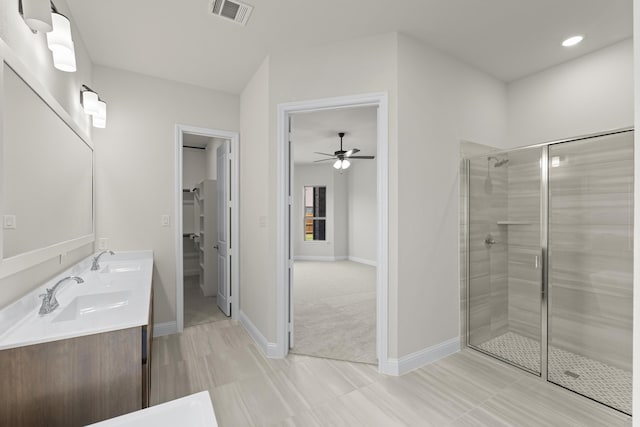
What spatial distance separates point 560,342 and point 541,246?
98 cm

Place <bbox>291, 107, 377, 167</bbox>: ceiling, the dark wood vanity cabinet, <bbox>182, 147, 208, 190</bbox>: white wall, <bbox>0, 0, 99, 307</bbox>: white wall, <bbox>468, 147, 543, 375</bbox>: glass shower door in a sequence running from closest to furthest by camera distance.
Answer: the dark wood vanity cabinet
<bbox>0, 0, 99, 307</bbox>: white wall
<bbox>468, 147, 543, 375</bbox>: glass shower door
<bbox>291, 107, 377, 167</bbox>: ceiling
<bbox>182, 147, 208, 190</bbox>: white wall

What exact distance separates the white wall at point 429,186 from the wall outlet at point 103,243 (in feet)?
9.17

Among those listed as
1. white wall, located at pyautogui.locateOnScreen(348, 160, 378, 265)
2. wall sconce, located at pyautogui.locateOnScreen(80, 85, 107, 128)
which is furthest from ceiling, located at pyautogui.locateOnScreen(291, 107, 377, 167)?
wall sconce, located at pyautogui.locateOnScreen(80, 85, 107, 128)

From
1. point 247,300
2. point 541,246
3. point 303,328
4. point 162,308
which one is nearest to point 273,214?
point 247,300

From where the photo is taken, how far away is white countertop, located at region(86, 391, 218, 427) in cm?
80

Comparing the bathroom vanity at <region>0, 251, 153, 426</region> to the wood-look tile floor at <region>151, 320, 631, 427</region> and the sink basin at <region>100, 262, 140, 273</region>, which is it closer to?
the wood-look tile floor at <region>151, 320, 631, 427</region>

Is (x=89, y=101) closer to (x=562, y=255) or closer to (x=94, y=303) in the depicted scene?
(x=94, y=303)

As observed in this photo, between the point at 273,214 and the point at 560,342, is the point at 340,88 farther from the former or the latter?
the point at 560,342

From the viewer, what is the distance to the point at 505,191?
3025mm

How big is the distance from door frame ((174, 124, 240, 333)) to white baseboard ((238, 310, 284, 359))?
0.30 meters

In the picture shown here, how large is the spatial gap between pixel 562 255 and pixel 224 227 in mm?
3516

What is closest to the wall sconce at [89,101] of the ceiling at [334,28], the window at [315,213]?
the ceiling at [334,28]

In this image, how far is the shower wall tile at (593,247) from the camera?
238 centimetres

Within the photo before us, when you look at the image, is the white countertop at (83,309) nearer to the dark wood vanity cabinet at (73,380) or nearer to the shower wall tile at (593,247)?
the dark wood vanity cabinet at (73,380)
